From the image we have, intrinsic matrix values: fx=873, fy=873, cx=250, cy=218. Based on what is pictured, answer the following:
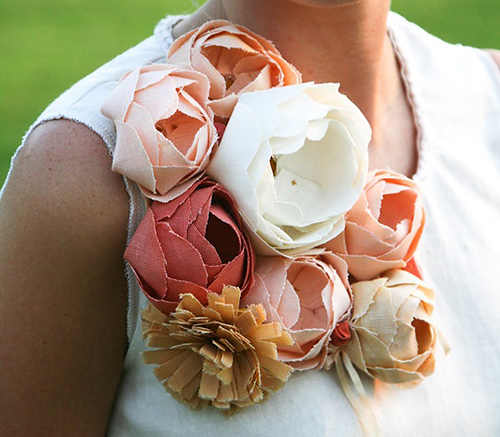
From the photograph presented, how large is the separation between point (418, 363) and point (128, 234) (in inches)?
20.0

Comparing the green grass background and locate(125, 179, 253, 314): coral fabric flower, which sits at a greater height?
locate(125, 179, 253, 314): coral fabric flower

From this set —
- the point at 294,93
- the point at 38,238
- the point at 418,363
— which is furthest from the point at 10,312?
the point at 418,363

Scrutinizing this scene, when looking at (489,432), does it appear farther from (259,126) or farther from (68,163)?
(68,163)

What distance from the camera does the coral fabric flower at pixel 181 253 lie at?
122 centimetres

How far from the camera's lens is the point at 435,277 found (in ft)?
5.30

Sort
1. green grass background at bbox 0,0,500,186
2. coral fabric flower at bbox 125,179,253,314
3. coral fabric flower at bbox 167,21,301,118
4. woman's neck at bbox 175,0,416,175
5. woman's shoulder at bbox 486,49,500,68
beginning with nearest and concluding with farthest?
coral fabric flower at bbox 125,179,253,314
coral fabric flower at bbox 167,21,301,118
woman's neck at bbox 175,0,416,175
woman's shoulder at bbox 486,49,500,68
green grass background at bbox 0,0,500,186

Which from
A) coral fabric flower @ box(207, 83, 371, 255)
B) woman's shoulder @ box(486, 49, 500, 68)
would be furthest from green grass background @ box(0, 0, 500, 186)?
coral fabric flower @ box(207, 83, 371, 255)

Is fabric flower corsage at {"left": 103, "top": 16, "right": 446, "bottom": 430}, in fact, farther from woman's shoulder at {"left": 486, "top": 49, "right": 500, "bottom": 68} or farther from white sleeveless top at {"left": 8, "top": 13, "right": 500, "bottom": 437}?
woman's shoulder at {"left": 486, "top": 49, "right": 500, "bottom": 68}

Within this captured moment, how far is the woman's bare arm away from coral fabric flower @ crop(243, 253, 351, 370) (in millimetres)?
222

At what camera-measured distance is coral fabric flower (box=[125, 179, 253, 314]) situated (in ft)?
3.99

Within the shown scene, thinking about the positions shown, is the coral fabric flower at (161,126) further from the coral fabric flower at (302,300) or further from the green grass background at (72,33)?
the green grass background at (72,33)

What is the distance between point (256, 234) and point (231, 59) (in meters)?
0.31

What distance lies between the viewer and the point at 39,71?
18.6ft

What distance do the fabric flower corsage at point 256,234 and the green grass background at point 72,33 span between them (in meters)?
3.85
